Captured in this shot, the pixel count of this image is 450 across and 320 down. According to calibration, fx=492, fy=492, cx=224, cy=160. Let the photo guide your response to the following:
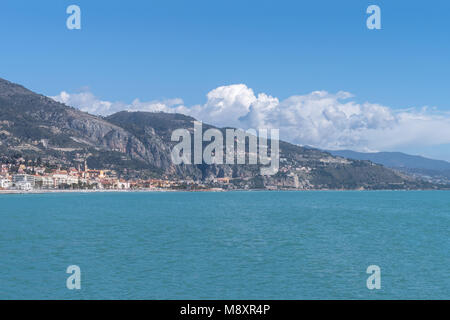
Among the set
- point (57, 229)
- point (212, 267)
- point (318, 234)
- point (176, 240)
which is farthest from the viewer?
point (57, 229)

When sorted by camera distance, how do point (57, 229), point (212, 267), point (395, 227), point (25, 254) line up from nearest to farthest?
point (212, 267)
point (25, 254)
point (57, 229)
point (395, 227)

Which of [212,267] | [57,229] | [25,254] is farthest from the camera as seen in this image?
[57,229]

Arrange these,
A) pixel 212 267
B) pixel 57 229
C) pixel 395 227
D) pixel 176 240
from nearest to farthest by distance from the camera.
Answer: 1. pixel 212 267
2. pixel 176 240
3. pixel 57 229
4. pixel 395 227

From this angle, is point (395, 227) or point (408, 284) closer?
point (408, 284)
